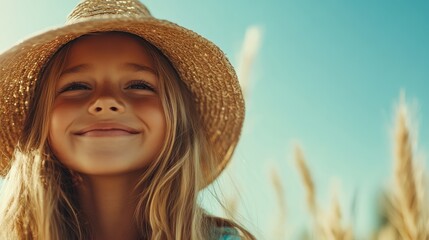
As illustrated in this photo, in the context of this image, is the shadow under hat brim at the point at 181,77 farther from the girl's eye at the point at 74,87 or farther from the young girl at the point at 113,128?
the girl's eye at the point at 74,87

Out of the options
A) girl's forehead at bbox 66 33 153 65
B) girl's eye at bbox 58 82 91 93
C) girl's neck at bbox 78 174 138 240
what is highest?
girl's forehead at bbox 66 33 153 65

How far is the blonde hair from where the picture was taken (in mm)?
2271

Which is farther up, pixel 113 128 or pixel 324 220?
pixel 113 128

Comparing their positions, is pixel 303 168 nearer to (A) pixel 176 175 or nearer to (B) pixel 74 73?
(A) pixel 176 175

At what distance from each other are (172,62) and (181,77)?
0.07 meters

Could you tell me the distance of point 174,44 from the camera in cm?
225

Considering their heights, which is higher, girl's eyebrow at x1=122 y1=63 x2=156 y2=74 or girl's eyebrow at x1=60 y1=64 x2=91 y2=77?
girl's eyebrow at x1=122 y1=63 x2=156 y2=74

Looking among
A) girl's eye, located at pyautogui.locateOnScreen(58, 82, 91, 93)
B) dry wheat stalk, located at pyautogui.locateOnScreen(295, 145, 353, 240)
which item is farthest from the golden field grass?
girl's eye, located at pyautogui.locateOnScreen(58, 82, 91, 93)

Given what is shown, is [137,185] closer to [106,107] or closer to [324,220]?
[106,107]

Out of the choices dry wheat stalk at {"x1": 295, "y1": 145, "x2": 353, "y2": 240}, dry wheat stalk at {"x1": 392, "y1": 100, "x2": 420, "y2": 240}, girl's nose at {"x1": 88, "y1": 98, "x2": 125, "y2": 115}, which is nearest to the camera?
girl's nose at {"x1": 88, "y1": 98, "x2": 125, "y2": 115}

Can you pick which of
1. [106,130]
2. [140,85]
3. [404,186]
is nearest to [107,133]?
[106,130]

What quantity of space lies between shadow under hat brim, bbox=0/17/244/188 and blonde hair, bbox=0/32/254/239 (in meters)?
0.04

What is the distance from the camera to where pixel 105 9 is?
7.22 ft

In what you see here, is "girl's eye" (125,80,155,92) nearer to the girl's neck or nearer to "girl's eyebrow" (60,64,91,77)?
"girl's eyebrow" (60,64,91,77)
